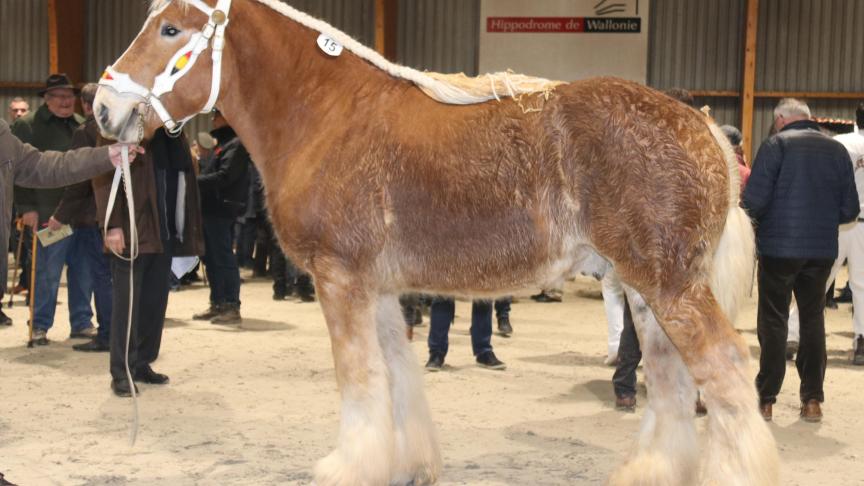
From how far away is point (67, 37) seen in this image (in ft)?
56.7

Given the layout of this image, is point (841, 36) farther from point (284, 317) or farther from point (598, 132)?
point (598, 132)

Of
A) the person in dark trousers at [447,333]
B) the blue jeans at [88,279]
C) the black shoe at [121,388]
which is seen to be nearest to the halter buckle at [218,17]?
the black shoe at [121,388]

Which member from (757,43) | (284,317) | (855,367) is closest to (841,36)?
(757,43)

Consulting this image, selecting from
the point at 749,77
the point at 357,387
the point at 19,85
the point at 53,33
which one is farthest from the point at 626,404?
the point at 19,85

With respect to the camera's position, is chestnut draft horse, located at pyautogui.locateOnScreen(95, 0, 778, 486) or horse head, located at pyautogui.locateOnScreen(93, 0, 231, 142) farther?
horse head, located at pyautogui.locateOnScreen(93, 0, 231, 142)

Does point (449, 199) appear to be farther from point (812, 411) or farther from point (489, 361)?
point (489, 361)

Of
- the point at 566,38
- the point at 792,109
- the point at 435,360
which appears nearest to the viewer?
the point at 792,109

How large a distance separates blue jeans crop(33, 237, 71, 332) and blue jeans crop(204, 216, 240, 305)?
1564 millimetres

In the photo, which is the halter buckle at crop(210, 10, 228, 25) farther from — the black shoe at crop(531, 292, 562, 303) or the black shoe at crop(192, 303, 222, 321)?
the black shoe at crop(531, 292, 562, 303)

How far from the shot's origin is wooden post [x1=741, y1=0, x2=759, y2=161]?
598 inches

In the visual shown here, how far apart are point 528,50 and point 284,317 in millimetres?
7973

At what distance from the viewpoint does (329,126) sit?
179 inches

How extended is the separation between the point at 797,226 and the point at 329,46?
2.98 meters

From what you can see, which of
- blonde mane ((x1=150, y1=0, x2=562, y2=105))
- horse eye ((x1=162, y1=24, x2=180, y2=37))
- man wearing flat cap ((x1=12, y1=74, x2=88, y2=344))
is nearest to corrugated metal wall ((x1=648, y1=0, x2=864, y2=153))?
man wearing flat cap ((x1=12, y1=74, x2=88, y2=344))
